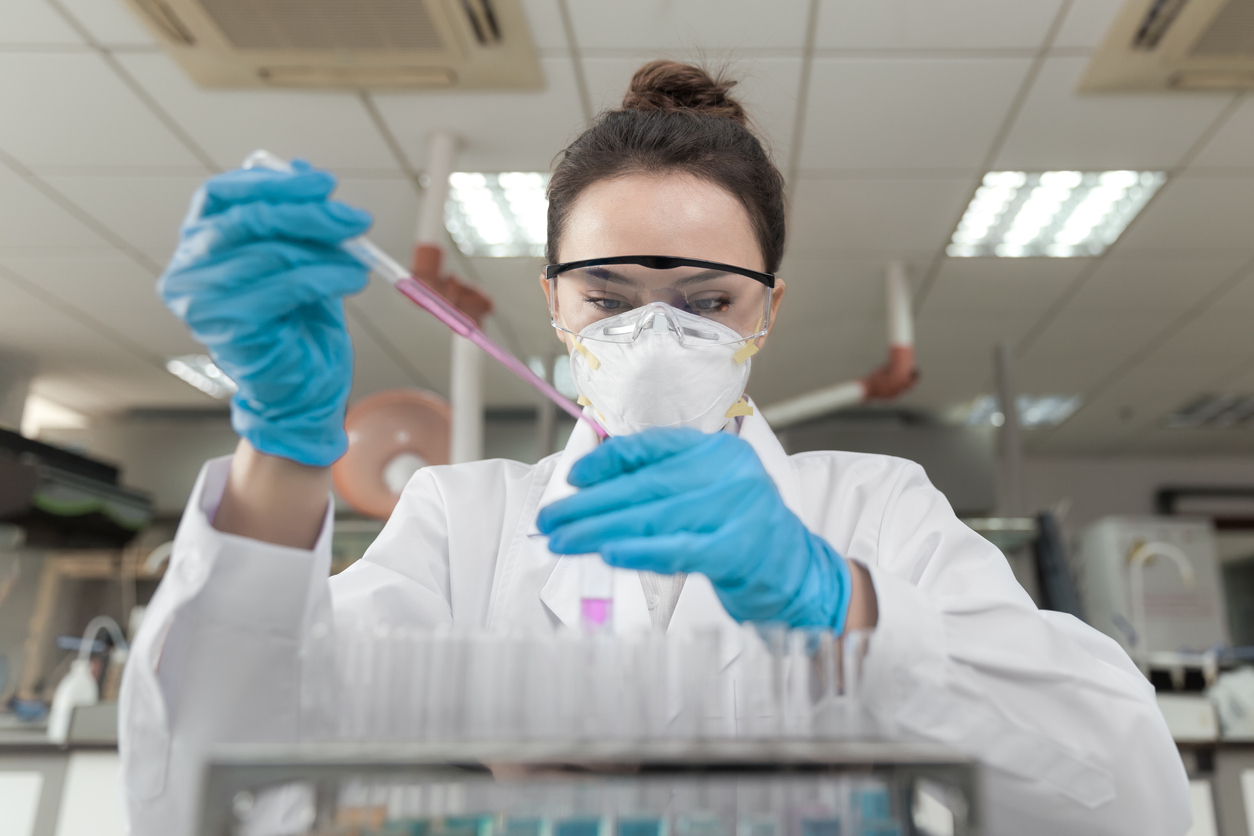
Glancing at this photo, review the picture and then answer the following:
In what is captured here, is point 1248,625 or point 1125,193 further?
point 1248,625

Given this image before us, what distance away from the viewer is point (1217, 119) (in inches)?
109

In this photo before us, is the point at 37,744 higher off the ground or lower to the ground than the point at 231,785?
lower

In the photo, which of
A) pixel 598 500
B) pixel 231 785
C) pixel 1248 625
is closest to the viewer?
pixel 231 785

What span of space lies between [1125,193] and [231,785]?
3678mm

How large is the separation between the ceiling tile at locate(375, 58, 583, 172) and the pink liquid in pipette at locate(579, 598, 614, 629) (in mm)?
2067

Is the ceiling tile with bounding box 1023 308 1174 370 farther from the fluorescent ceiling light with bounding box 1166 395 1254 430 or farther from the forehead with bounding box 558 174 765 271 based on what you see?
the forehead with bounding box 558 174 765 271

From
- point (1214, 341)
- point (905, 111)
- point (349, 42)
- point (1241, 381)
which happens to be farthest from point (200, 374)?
point (1241, 381)

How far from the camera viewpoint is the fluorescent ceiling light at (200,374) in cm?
492

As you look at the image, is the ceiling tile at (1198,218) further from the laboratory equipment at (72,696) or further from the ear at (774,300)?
the laboratory equipment at (72,696)

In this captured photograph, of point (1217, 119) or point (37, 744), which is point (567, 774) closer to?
point (37, 744)

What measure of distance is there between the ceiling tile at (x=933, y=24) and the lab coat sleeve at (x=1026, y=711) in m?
2.11

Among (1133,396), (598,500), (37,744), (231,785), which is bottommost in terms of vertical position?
(37,744)

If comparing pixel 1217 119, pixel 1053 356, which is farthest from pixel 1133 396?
pixel 1217 119

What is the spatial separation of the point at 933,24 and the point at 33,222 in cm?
347
